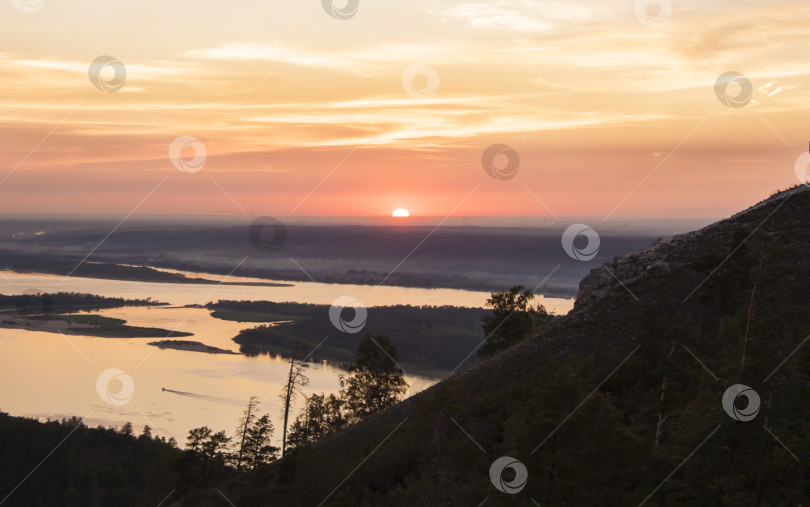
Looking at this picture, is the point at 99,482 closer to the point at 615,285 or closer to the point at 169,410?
the point at 169,410

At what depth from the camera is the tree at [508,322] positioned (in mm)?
79188

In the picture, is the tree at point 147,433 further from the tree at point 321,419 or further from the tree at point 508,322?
the tree at point 508,322

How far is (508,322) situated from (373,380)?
15226 millimetres

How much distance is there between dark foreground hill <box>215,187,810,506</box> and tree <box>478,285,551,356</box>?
49.5 feet

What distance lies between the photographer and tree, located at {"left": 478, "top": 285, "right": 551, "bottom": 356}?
79188 millimetres

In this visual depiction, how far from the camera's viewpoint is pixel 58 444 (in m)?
105

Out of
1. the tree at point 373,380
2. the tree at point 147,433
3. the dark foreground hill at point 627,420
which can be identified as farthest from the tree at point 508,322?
the tree at point 147,433

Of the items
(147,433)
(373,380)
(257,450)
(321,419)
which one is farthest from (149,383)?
(257,450)

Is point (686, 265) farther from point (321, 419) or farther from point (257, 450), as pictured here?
point (257, 450)

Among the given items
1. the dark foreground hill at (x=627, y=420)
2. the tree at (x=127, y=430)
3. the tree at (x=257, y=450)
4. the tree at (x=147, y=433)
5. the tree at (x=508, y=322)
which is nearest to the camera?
the dark foreground hill at (x=627, y=420)

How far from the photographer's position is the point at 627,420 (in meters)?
42.8

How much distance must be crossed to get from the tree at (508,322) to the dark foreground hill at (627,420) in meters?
15.1

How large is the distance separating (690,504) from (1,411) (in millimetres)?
116153

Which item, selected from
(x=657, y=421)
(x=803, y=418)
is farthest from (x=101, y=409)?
(x=803, y=418)
